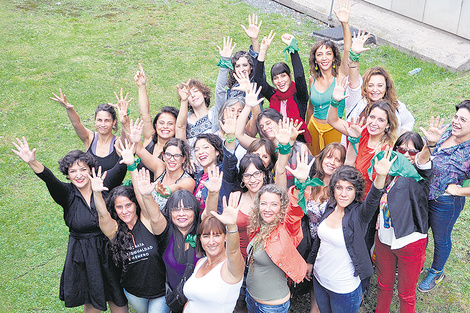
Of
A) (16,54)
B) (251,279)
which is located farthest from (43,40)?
(251,279)

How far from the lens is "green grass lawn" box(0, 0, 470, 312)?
574cm

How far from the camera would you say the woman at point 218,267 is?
3721 millimetres

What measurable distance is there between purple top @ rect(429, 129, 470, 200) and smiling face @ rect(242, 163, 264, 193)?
176 centimetres

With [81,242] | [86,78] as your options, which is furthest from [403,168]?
[86,78]

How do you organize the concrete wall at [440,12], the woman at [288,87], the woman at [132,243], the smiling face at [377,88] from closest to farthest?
the woman at [132,243]
the smiling face at [377,88]
the woman at [288,87]
the concrete wall at [440,12]

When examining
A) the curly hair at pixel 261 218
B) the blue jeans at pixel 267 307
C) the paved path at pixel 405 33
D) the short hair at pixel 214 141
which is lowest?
the blue jeans at pixel 267 307

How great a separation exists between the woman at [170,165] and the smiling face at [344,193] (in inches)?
62.5

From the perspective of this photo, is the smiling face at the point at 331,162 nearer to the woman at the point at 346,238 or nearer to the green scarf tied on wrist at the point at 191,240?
the woman at the point at 346,238

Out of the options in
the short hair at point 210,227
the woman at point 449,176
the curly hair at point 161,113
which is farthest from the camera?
the curly hair at point 161,113

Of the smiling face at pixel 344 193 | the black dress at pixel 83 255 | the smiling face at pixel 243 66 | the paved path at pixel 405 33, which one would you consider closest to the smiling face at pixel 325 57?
the smiling face at pixel 243 66

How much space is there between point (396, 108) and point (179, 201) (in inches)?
104

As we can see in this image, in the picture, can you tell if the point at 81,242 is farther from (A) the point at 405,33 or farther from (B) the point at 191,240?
(A) the point at 405,33

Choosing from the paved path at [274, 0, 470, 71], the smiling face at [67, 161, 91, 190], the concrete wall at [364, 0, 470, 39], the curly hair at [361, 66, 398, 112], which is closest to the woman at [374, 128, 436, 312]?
the curly hair at [361, 66, 398, 112]

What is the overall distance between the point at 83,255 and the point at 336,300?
2394 millimetres
